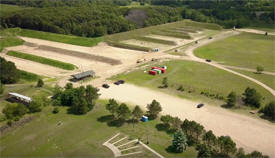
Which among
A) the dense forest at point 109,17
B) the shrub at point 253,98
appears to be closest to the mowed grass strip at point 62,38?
the dense forest at point 109,17

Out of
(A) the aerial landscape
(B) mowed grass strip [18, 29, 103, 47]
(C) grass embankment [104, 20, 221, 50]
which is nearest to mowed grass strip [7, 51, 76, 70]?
(A) the aerial landscape

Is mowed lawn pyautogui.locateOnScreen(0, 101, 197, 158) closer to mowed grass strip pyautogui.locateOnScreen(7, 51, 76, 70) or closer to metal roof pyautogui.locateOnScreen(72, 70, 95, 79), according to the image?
metal roof pyautogui.locateOnScreen(72, 70, 95, 79)

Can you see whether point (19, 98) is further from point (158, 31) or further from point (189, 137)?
point (158, 31)

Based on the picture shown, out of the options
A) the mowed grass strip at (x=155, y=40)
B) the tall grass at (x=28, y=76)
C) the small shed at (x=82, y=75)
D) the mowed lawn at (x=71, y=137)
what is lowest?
the mowed lawn at (x=71, y=137)

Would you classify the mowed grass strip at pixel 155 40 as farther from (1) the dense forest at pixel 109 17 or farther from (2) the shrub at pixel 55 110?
(2) the shrub at pixel 55 110

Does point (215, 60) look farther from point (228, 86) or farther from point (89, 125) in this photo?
point (89, 125)

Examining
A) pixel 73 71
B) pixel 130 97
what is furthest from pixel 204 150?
pixel 73 71

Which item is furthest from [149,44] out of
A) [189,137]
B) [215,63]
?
[189,137]
